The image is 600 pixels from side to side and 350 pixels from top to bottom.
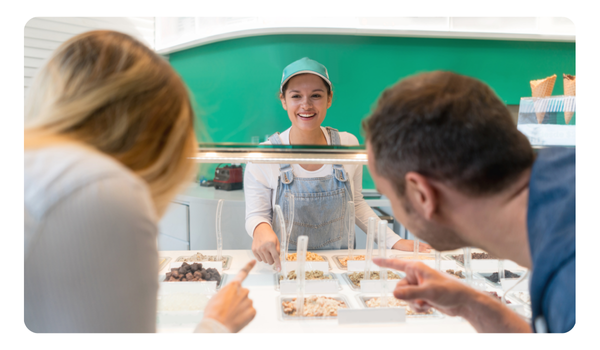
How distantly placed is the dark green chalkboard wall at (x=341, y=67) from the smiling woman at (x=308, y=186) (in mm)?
342

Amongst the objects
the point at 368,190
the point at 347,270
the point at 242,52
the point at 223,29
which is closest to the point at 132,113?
the point at 347,270

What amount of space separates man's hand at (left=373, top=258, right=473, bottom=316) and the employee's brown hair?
315 millimetres

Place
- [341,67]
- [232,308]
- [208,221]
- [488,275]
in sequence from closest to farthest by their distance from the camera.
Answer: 1. [232,308]
2. [488,275]
3. [341,67]
4. [208,221]

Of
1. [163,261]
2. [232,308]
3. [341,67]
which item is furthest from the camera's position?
[341,67]

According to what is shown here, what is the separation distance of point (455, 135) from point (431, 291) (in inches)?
17.3

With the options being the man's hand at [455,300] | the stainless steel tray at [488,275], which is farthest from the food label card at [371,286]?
the stainless steel tray at [488,275]

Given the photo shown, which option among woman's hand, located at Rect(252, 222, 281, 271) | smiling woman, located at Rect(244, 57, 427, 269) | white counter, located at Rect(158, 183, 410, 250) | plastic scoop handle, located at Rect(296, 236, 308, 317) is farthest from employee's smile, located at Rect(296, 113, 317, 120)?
white counter, located at Rect(158, 183, 410, 250)

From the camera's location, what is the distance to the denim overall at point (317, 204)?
1791 mm

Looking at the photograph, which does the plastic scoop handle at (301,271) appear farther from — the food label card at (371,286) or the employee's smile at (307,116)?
the employee's smile at (307,116)

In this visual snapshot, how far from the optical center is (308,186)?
1.80 m

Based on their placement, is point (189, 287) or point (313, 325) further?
point (189, 287)

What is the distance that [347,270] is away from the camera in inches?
57.7

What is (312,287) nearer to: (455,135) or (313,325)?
(313,325)

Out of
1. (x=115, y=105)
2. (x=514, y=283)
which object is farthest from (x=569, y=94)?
(x=115, y=105)
